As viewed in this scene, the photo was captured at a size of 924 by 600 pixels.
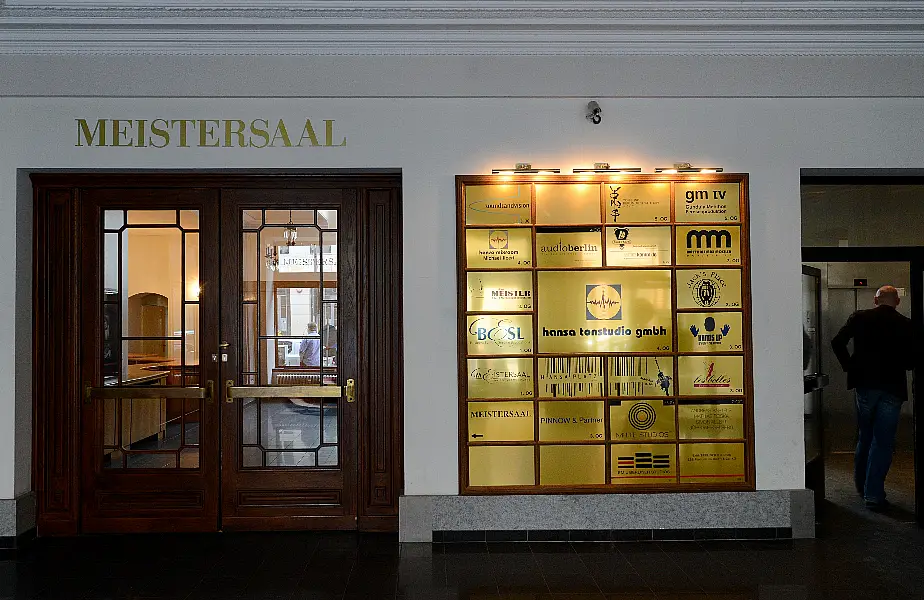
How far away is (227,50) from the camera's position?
15.7 feet

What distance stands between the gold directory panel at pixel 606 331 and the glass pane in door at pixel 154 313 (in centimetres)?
190

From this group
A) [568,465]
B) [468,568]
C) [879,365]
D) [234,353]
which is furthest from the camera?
[879,365]

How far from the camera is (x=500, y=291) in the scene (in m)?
4.84

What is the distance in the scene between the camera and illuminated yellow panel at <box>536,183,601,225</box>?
485 centimetres

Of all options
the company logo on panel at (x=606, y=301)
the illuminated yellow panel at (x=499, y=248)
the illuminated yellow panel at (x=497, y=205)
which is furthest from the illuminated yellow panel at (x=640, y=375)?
the illuminated yellow panel at (x=497, y=205)

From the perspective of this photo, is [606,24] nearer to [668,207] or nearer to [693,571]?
[668,207]

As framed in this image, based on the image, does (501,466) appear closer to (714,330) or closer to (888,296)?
(714,330)

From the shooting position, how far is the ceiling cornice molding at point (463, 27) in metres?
4.55

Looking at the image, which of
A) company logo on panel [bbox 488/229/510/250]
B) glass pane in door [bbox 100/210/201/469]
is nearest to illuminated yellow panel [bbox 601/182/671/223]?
company logo on panel [bbox 488/229/510/250]

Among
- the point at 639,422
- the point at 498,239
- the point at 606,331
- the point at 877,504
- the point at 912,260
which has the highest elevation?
the point at 498,239

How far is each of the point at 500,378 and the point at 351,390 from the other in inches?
41.3

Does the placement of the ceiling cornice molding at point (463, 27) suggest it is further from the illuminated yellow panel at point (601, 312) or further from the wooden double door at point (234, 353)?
the illuminated yellow panel at point (601, 312)

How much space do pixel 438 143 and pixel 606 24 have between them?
133 cm

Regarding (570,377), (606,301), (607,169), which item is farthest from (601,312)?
(607,169)
